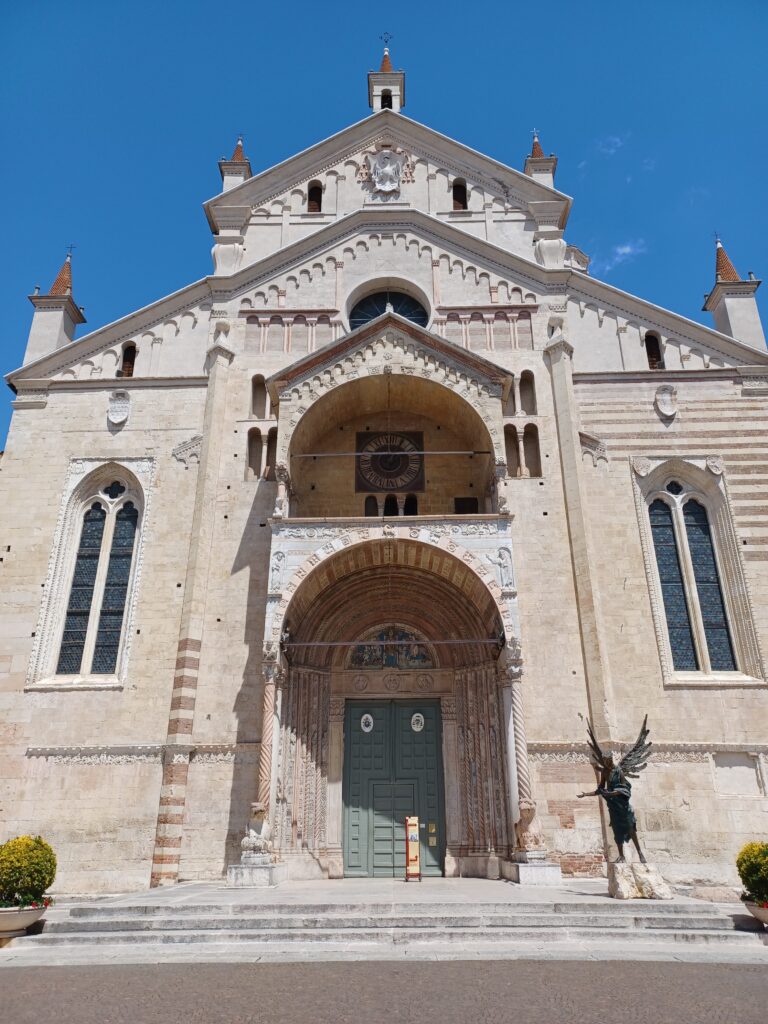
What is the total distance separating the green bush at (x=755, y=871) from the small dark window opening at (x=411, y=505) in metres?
10.3

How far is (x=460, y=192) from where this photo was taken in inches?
872

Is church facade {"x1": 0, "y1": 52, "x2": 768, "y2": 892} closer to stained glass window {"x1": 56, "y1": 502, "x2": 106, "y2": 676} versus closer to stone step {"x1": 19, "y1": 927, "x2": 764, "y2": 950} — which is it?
stained glass window {"x1": 56, "y1": 502, "x2": 106, "y2": 676}

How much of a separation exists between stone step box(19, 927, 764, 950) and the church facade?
13.6 ft

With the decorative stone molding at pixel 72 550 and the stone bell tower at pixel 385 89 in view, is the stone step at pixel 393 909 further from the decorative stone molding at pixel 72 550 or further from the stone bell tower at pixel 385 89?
the stone bell tower at pixel 385 89

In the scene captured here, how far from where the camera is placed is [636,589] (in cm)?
1658

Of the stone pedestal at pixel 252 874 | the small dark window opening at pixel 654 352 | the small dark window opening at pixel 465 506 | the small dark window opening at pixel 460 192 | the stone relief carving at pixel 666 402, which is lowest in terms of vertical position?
the stone pedestal at pixel 252 874

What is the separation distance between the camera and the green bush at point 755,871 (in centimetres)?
984

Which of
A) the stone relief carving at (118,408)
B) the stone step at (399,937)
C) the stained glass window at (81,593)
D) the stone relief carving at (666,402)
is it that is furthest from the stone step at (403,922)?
the stone relief carving at (118,408)

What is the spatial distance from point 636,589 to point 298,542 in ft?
25.3

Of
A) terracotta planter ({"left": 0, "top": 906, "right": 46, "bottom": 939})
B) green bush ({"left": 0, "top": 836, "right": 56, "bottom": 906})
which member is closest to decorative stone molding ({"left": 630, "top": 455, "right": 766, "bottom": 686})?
green bush ({"left": 0, "top": 836, "right": 56, "bottom": 906})

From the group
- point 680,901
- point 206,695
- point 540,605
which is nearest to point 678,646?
point 540,605

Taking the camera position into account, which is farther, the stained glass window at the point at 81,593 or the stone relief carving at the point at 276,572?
the stained glass window at the point at 81,593

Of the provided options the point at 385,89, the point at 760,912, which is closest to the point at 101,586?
the point at 760,912

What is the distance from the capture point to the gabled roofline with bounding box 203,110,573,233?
70.1ft
